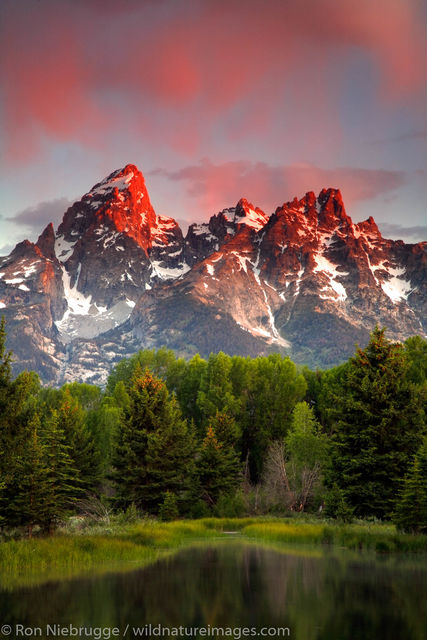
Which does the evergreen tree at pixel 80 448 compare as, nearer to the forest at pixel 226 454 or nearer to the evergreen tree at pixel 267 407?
the forest at pixel 226 454

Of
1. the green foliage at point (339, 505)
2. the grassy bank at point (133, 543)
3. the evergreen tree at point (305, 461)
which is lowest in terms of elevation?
the grassy bank at point (133, 543)

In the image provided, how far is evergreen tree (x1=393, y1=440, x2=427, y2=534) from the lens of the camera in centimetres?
3117

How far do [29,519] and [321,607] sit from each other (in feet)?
76.4

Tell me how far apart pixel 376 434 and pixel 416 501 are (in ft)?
27.2

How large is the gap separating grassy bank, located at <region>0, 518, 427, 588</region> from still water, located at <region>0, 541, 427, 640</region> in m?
2.02

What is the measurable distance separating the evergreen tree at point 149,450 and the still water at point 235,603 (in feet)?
79.0

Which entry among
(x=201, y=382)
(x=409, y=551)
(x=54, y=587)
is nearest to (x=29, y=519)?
(x=54, y=587)

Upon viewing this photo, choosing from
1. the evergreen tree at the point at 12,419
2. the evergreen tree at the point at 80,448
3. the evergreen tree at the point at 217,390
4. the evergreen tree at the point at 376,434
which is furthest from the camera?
the evergreen tree at the point at 217,390

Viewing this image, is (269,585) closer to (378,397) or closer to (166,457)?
(378,397)

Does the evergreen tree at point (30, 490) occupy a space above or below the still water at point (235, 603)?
above

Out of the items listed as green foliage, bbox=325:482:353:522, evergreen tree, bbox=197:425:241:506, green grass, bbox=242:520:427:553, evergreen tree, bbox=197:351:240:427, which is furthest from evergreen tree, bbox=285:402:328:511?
evergreen tree, bbox=197:351:240:427

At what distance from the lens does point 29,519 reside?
1404 inches

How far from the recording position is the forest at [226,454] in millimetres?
34750

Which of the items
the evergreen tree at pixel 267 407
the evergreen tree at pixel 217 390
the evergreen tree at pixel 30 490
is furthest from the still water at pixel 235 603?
the evergreen tree at pixel 217 390
